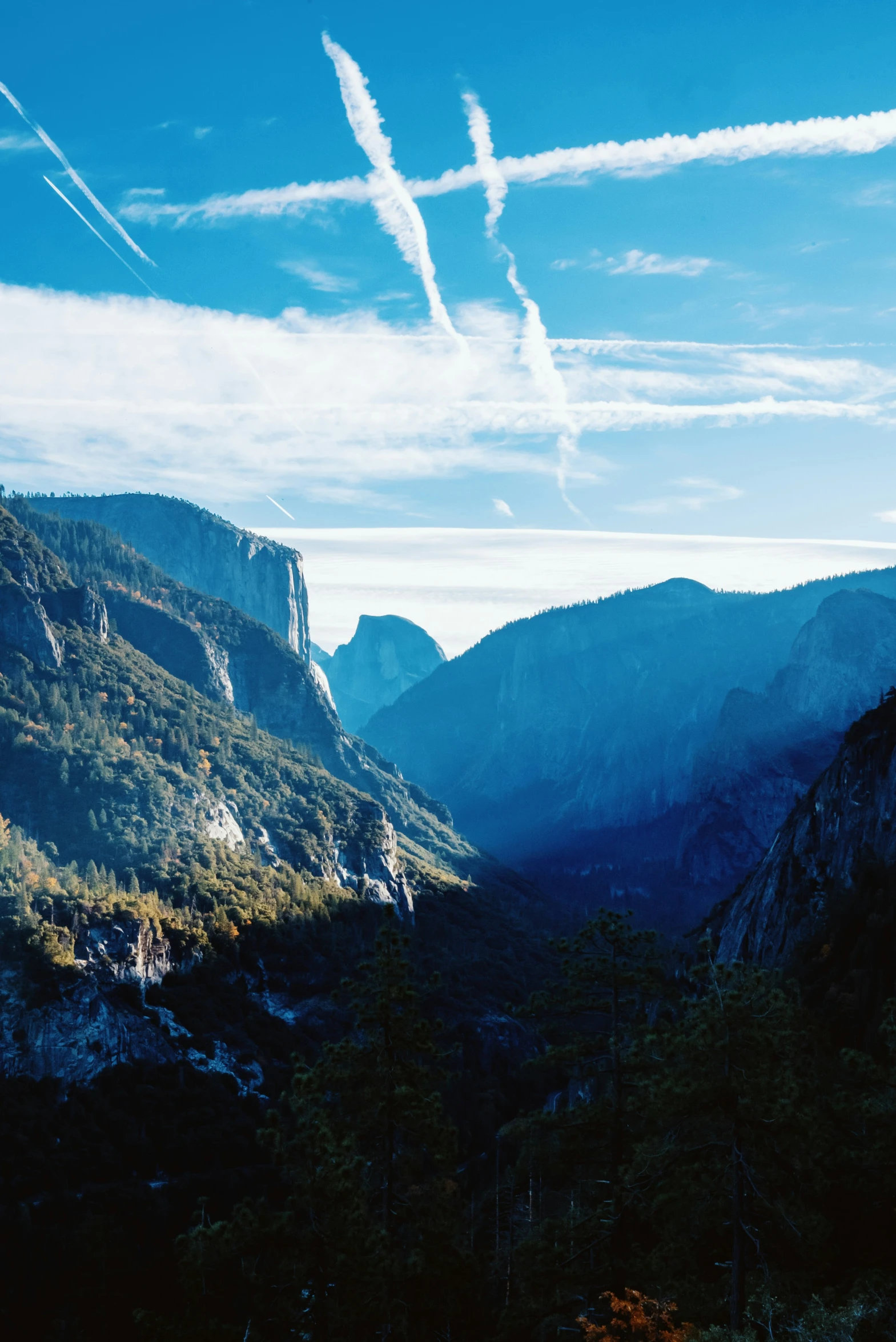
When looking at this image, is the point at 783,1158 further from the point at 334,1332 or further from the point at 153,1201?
the point at 153,1201

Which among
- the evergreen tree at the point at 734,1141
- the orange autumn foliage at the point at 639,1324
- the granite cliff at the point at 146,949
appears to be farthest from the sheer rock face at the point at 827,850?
the granite cliff at the point at 146,949

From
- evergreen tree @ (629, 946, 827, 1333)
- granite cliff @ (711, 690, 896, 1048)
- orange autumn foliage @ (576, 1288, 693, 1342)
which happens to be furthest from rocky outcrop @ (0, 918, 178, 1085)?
evergreen tree @ (629, 946, 827, 1333)

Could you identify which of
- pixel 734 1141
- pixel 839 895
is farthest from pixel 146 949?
pixel 734 1141

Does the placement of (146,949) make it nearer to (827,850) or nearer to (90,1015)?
(90,1015)

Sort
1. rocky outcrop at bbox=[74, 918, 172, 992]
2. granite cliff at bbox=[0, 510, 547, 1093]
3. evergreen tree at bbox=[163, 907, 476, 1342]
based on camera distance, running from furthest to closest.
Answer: rocky outcrop at bbox=[74, 918, 172, 992]
granite cliff at bbox=[0, 510, 547, 1093]
evergreen tree at bbox=[163, 907, 476, 1342]

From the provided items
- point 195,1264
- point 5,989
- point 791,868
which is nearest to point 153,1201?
point 5,989

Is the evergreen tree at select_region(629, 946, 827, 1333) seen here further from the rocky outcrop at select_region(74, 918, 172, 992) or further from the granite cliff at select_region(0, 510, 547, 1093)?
the rocky outcrop at select_region(74, 918, 172, 992)

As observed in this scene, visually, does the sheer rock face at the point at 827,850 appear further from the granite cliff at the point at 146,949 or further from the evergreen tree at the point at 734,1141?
the granite cliff at the point at 146,949
